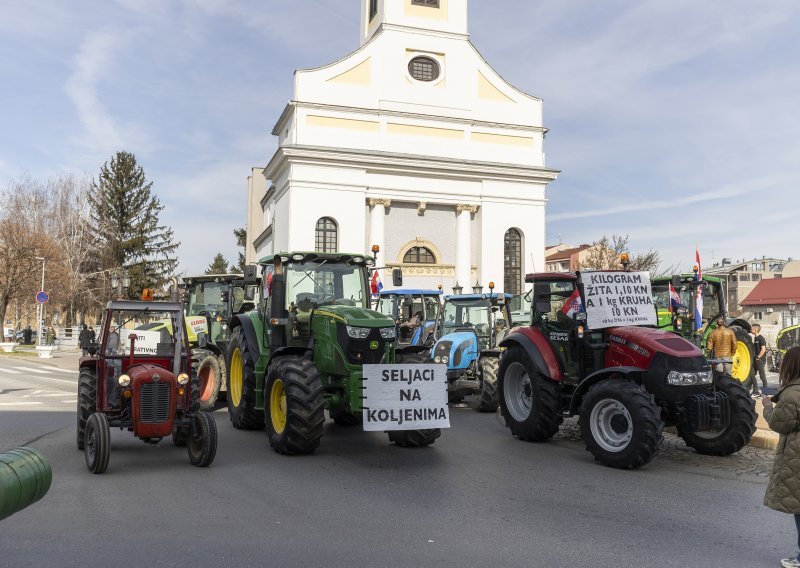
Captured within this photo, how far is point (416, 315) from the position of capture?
16.9 meters

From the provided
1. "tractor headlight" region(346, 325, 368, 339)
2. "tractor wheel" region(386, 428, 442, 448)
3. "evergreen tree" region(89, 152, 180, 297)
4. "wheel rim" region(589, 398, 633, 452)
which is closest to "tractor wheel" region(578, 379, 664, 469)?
"wheel rim" region(589, 398, 633, 452)

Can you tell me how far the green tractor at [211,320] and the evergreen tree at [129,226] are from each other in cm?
3963

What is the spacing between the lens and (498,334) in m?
15.0

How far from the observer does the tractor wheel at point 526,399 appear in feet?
31.1

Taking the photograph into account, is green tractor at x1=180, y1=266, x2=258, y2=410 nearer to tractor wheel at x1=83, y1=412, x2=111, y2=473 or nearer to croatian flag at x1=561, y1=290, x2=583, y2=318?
tractor wheel at x1=83, y1=412, x2=111, y2=473

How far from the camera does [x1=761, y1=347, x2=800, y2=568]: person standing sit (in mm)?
4715

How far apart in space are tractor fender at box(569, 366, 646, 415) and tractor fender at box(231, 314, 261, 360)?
440cm

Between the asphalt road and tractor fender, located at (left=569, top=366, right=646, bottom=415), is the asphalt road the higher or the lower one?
the lower one

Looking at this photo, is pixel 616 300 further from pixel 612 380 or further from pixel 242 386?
pixel 242 386

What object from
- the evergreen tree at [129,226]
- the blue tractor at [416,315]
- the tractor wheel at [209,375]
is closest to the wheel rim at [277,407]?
the tractor wheel at [209,375]

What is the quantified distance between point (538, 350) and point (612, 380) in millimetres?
1583

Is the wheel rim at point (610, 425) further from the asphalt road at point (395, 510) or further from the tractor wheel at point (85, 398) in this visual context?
the tractor wheel at point (85, 398)

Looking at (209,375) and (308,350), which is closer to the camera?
(308,350)

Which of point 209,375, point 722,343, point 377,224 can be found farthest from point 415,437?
point 377,224
